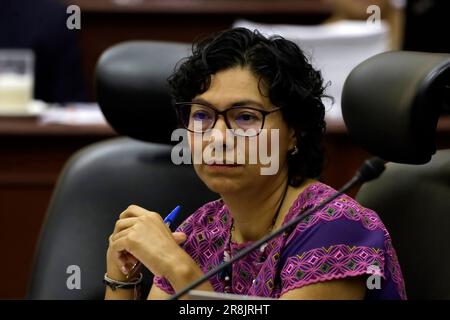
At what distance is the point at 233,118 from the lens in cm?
96

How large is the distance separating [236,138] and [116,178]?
534mm

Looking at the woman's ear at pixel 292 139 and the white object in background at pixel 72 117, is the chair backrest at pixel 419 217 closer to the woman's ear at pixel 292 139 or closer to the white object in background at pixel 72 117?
the woman's ear at pixel 292 139

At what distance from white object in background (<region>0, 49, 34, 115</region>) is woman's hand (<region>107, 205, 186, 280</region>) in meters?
1.46

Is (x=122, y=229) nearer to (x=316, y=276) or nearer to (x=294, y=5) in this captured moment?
(x=316, y=276)

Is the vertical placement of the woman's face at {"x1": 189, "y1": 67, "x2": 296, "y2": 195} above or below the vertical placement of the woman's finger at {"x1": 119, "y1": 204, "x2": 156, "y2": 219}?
above

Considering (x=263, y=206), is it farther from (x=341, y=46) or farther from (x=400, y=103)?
(x=341, y=46)

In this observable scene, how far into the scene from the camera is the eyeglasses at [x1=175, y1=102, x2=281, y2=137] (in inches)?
37.8

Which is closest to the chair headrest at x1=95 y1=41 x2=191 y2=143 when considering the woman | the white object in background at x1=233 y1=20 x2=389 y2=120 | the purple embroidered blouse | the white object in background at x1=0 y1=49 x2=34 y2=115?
the woman

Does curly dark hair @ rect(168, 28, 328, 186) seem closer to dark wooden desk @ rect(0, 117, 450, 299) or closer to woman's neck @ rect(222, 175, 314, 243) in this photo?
woman's neck @ rect(222, 175, 314, 243)

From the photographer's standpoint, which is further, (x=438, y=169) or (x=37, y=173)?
(x=37, y=173)

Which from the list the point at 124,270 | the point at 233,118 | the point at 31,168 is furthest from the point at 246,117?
the point at 31,168

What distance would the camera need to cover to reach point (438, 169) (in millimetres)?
1177

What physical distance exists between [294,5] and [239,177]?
100 inches
